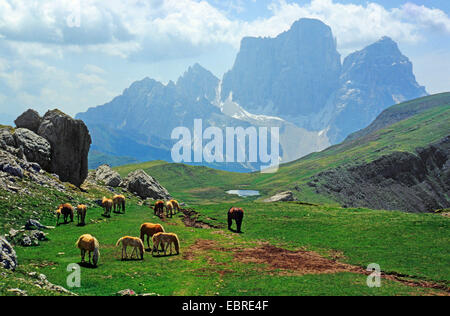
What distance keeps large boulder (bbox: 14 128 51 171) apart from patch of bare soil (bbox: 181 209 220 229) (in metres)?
28.9

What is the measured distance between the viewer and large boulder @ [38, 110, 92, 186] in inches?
3061

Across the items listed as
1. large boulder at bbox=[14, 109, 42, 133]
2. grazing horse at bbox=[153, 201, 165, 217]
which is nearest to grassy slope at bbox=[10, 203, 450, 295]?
grazing horse at bbox=[153, 201, 165, 217]

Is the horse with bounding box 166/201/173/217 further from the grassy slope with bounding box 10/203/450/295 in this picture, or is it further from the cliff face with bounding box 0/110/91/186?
the cliff face with bounding box 0/110/91/186

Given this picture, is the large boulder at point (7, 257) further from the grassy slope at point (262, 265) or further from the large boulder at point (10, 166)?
the large boulder at point (10, 166)

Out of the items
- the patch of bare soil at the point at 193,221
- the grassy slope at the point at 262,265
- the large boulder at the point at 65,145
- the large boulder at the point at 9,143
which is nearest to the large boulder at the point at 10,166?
the large boulder at the point at 9,143

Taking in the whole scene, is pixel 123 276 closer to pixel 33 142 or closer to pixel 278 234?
pixel 278 234

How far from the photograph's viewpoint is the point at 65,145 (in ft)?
262

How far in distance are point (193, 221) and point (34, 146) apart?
35108 millimetres

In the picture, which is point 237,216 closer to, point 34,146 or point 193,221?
point 193,221

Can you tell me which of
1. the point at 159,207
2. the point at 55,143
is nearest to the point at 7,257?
the point at 159,207
